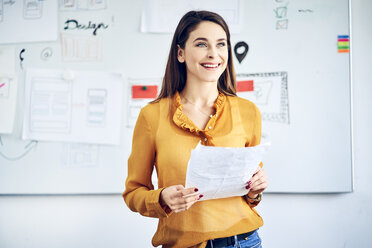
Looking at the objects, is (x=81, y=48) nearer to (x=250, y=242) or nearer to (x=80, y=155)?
(x=80, y=155)

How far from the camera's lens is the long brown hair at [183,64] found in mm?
979

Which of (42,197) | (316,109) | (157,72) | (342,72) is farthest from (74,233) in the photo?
(342,72)

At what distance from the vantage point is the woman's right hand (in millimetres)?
767

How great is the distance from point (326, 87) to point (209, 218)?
1.12 metres

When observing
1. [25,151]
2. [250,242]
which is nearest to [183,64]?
[250,242]

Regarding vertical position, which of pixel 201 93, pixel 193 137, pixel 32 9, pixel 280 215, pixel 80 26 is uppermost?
pixel 32 9

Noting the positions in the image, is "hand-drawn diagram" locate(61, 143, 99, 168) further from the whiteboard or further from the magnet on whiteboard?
the magnet on whiteboard

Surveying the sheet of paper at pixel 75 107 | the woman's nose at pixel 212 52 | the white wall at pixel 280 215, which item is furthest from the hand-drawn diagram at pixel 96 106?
the woman's nose at pixel 212 52

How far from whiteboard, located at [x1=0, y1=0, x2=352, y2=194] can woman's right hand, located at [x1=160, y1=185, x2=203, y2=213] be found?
96 centimetres

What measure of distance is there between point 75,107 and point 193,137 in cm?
104

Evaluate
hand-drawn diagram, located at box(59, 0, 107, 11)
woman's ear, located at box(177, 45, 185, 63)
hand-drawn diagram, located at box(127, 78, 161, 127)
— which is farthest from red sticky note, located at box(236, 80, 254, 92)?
hand-drawn diagram, located at box(59, 0, 107, 11)

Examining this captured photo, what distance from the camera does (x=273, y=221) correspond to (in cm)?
169

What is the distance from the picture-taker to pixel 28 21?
1773 millimetres

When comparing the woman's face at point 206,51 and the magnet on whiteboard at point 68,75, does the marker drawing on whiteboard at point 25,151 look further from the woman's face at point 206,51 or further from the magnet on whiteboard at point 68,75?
the woman's face at point 206,51
